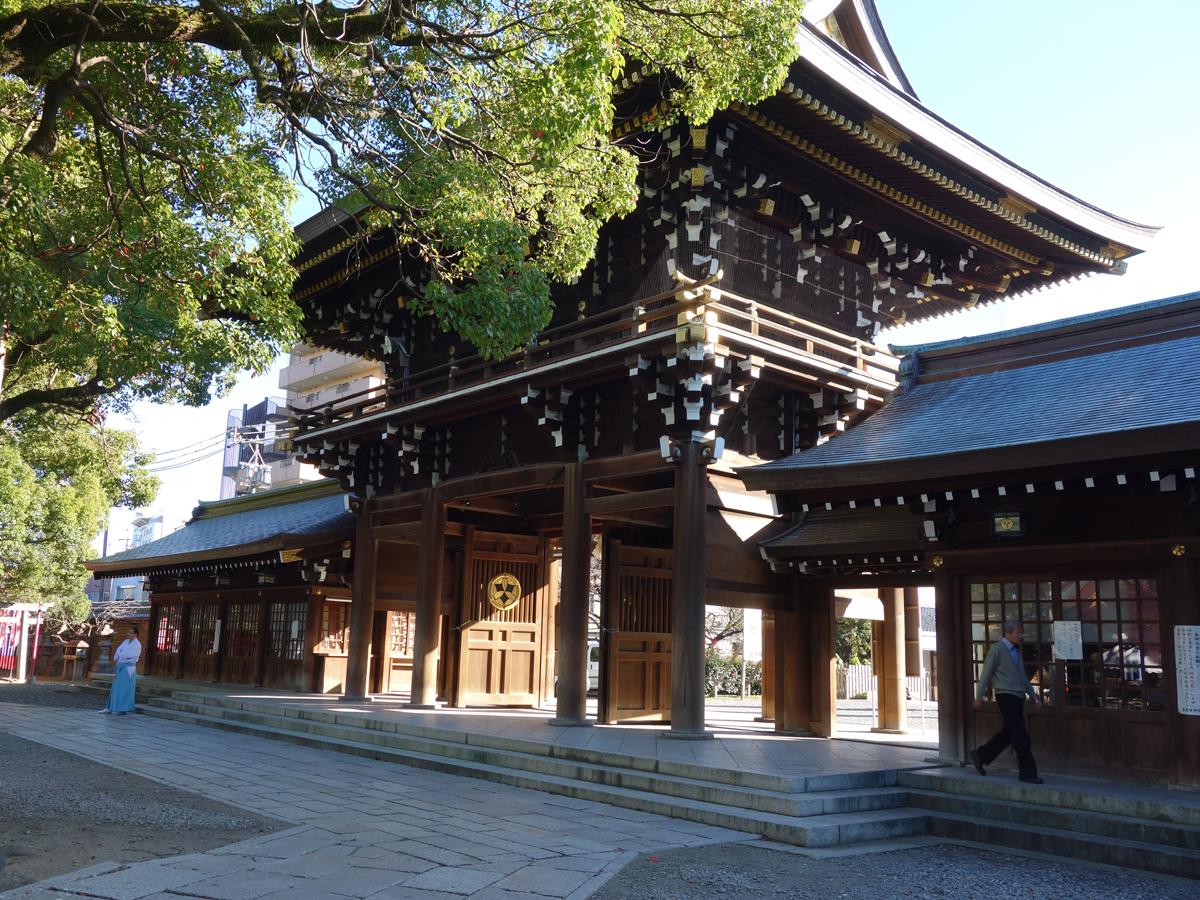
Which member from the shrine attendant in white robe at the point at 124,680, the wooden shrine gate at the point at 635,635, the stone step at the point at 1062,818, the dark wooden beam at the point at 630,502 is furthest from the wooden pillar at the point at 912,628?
the shrine attendant in white robe at the point at 124,680

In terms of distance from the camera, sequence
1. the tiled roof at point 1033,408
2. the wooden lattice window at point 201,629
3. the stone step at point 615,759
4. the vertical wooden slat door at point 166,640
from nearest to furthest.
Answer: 1. the stone step at point 615,759
2. the tiled roof at point 1033,408
3. the wooden lattice window at point 201,629
4. the vertical wooden slat door at point 166,640

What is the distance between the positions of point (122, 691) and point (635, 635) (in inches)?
397

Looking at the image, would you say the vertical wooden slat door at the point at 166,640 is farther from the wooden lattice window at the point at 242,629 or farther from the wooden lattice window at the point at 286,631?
the wooden lattice window at the point at 286,631

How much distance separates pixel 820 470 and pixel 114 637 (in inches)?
999

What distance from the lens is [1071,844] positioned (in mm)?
7828

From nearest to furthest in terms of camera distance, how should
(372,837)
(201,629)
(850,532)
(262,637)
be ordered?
(372,837) < (850,532) < (262,637) < (201,629)

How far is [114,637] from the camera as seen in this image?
29.0 meters

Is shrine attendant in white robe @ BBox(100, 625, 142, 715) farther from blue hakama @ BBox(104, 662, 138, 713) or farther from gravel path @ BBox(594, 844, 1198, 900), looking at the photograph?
gravel path @ BBox(594, 844, 1198, 900)

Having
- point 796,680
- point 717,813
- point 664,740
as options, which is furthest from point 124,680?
point 717,813

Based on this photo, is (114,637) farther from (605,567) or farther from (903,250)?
(903,250)

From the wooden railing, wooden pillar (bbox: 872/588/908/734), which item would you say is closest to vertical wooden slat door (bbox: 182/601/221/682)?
the wooden railing

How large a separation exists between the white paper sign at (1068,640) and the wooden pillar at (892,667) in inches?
181

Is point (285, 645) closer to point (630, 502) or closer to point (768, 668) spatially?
point (768, 668)

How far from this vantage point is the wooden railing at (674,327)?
11898 mm
